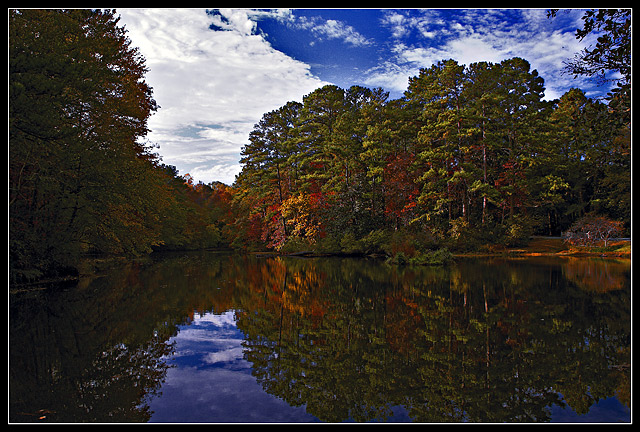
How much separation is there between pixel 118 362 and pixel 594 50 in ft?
31.4

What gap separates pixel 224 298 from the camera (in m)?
10.2

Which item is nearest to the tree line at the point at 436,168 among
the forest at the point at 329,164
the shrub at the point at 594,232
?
the forest at the point at 329,164

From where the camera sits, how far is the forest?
10.2 metres

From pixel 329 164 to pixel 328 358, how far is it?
27836 mm

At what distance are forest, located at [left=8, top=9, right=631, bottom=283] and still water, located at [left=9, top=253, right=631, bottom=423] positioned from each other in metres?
4.19

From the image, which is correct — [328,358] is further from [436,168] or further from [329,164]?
[329,164]

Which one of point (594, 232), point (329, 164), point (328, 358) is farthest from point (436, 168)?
point (328, 358)

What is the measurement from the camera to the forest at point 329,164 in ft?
33.5

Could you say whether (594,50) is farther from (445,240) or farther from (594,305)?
(445,240)

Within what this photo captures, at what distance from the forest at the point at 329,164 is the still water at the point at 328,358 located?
13.7 ft

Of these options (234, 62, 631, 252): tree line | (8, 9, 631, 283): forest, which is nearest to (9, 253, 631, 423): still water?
(8, 9, 631, 283): forest

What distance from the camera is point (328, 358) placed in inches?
197

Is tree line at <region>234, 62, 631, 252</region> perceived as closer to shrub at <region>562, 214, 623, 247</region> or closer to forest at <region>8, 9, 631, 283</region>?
forest at <region>8, 9, 631, 283</region>
